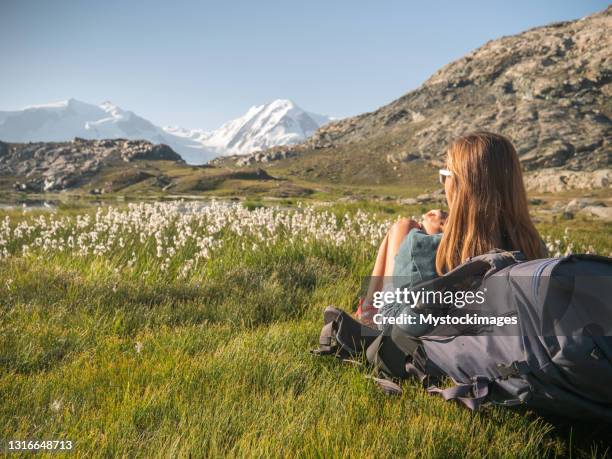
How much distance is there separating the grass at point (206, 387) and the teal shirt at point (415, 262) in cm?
71

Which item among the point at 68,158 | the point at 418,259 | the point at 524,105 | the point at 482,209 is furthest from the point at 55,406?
the point at 68,158

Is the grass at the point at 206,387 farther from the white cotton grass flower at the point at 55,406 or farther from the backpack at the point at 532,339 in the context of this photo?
the backpack at the point at 532,339

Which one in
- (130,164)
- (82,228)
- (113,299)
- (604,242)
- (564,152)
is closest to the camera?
(113,299)

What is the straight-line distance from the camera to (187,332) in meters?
3.76

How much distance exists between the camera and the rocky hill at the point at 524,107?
9838cm

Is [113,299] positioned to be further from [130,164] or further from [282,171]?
[130,164]

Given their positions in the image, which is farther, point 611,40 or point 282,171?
point 282,171

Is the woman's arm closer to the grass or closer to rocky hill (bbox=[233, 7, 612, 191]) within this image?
the grass

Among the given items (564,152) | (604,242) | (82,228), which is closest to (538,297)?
(82,228)

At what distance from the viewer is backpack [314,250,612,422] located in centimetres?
198

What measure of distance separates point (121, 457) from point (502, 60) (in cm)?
17327

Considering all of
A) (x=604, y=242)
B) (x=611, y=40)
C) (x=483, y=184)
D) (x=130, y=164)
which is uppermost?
(x=611, y=40)

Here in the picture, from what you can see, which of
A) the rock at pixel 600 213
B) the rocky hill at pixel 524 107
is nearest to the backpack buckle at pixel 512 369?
the rock at pixel 600 213

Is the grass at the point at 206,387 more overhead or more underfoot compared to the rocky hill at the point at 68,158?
more underfoot
